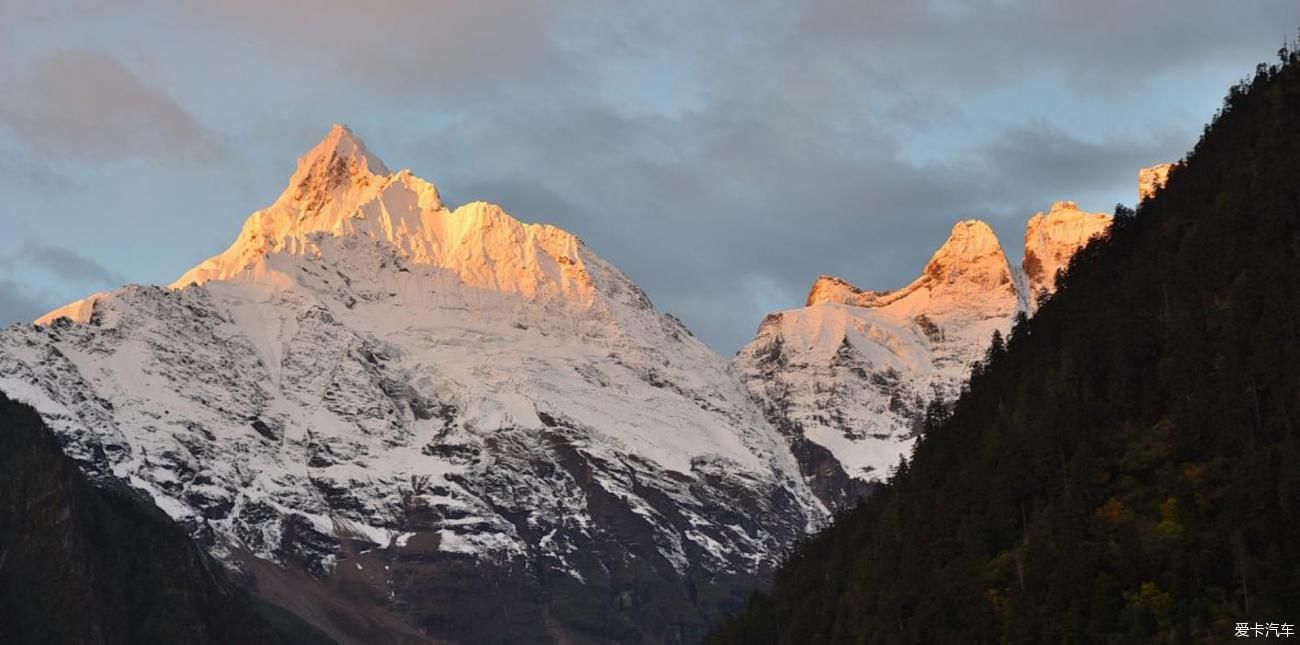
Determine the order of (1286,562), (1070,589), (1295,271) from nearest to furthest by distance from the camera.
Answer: (1286,562) → (1070,589) → (1295,271)

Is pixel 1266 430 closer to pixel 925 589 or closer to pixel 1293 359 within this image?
pixel 1293 359

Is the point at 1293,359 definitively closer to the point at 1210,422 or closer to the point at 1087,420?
the point at 1210,422

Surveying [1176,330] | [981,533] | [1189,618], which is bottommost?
[1189,618]

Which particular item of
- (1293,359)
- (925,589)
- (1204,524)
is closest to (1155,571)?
(1204,524)

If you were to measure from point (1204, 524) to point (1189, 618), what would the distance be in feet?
29.8

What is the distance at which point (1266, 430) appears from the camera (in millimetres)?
176375

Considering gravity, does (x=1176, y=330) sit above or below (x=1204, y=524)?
above

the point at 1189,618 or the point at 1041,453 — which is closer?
the point at 1189,618

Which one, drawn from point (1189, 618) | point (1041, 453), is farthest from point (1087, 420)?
point (1189, 618)

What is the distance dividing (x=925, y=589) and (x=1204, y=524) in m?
32.1

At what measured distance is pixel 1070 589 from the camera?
6924 inches

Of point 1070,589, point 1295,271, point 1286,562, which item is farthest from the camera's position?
point 1295,271

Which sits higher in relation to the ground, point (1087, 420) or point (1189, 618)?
point (1087, 420)

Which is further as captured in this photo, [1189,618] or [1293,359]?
[1293,359]
